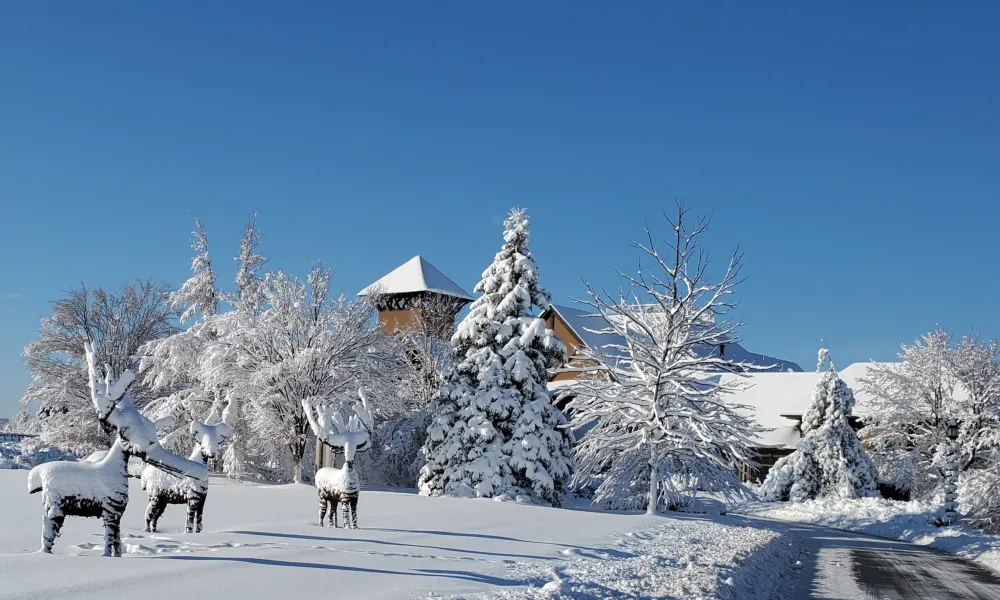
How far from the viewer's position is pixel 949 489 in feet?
90.6

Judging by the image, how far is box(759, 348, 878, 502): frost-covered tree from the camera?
125 ft

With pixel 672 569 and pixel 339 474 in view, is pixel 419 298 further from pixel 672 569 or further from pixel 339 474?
pixel 672 569

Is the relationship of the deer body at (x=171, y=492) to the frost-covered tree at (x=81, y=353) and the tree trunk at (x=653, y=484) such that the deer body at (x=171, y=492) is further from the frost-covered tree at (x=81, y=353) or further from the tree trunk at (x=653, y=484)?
the frost-covered tree at (x=81, y=353)

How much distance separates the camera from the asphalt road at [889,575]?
13719 mm

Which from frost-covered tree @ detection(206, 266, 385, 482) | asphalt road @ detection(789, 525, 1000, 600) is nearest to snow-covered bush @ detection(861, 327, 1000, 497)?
asphalt road @ detection(789, 525, 1000, 600)

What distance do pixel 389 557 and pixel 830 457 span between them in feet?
113

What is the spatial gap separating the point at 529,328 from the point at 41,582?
2124 centimetres

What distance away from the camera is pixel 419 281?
2029 inches

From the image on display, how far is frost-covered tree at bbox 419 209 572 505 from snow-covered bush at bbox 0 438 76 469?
14923mm

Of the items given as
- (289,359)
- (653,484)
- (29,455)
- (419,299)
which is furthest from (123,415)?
(419,299)

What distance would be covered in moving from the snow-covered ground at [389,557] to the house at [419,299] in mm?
28741

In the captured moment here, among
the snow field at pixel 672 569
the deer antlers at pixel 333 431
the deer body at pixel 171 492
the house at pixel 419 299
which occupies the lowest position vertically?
the snow field at pixel 672 569

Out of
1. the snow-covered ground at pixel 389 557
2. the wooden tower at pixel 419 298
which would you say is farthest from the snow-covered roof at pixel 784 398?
the snow-covered ground at pixel 389 557

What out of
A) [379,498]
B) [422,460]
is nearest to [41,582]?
[379,498]
